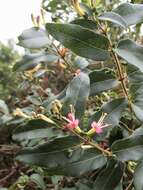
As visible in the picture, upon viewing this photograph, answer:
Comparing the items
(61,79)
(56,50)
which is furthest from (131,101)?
(61,79)

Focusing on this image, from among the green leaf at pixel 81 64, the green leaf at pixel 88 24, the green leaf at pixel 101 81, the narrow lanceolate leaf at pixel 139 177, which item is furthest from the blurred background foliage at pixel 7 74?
the narrow lanceolate leaf at pixel 139 177

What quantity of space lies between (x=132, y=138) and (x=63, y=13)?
3.90ft

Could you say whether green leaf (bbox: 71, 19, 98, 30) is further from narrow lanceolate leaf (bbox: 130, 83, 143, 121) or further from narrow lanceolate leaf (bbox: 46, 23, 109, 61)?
narrow lanceolate leaf (bbox: 130, 83, 143, 121)

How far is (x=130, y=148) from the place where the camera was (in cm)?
101

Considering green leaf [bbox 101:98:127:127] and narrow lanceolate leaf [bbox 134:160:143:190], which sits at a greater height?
green leaf [bbox 101:98:127:127]

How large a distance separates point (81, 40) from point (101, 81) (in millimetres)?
171

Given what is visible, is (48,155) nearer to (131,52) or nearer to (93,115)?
(93,115)

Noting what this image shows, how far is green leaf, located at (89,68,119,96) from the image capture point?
1.14 meters

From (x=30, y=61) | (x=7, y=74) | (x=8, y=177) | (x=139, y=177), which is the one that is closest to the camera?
(x=139, y=177)

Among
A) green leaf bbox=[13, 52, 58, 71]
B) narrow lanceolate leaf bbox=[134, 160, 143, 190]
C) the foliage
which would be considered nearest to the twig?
green leaf bbox=[13, 52, 58, 71]

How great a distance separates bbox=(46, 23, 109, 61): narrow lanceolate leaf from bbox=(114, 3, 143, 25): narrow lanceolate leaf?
0.32 feet

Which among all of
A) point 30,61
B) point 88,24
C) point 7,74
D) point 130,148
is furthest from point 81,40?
point 7,74

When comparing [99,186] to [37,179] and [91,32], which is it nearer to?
[91,32]

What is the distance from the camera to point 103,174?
1.08m
